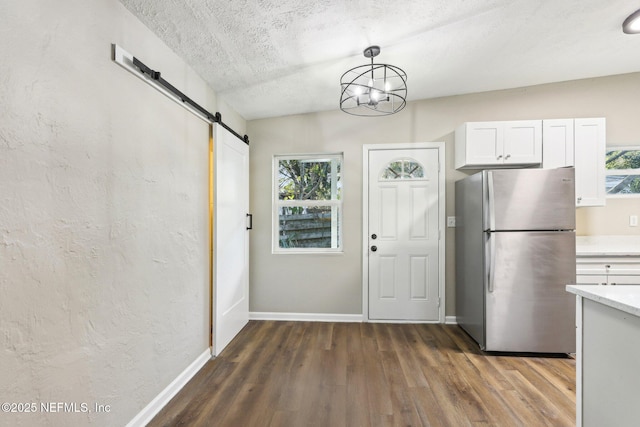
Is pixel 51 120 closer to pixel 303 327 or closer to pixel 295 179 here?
pixel 295 179

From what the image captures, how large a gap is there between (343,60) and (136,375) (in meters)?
2.61

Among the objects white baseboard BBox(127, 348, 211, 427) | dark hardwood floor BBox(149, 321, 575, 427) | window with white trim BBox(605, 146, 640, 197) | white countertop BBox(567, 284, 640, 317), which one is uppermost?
window with white trim BBox(605, 146, 640, 197)

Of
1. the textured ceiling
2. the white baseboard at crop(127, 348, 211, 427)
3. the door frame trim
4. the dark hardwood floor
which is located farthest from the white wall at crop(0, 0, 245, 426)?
the door frame trim

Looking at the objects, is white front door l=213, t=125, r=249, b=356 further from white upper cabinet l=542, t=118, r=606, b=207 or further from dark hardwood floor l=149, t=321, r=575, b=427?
white upper cabinet l=542, t=118, r=606, b=207

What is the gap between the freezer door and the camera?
8.01 ft

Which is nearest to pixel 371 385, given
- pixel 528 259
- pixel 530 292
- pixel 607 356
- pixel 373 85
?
pixel 607 356

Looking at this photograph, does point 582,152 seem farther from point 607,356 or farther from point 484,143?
point 607,356

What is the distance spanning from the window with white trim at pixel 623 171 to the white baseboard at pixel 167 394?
4.43m

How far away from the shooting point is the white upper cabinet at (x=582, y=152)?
2.79m

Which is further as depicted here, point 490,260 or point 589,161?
point 589,161

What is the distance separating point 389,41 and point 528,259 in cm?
218

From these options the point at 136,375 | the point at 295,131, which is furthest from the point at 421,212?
the point at 136,375

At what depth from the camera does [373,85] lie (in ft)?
8.06

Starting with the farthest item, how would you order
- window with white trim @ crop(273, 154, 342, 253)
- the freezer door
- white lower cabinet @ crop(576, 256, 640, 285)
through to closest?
window with white trim @ crop(273, 154, 342, 253) → white lower cabinet @ crop(576, 256, 640, 285) → the freezer door
